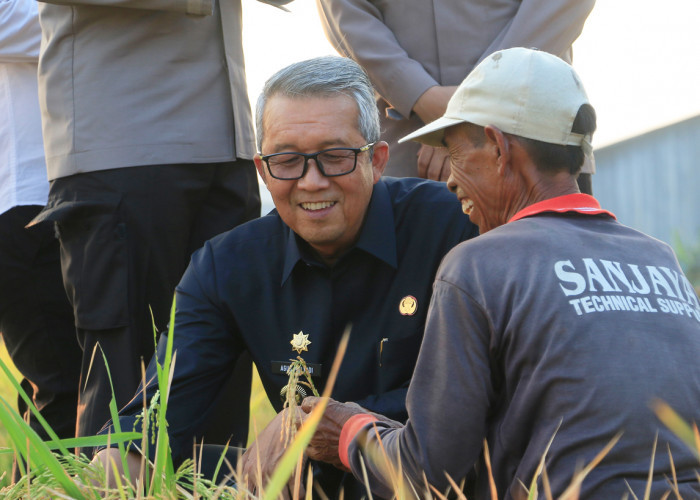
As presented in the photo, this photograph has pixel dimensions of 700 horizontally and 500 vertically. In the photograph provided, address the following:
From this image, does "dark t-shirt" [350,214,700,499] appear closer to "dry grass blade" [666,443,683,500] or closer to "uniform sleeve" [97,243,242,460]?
"dry grass blade" [666,443,683,500]

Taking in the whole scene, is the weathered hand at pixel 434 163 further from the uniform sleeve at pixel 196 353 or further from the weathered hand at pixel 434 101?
the uniform sleeve at pixel 196 353

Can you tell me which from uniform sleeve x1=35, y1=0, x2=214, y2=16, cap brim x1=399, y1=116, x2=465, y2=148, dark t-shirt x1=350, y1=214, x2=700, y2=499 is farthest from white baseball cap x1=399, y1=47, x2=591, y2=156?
uniform sleeve x1=35, y1=0, x2=214, y2=16

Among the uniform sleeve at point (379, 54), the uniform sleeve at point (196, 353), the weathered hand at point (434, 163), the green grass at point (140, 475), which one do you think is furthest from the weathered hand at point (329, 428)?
the uniform sleeve at point (379, 54)

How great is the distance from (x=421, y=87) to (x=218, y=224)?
2.74 feet

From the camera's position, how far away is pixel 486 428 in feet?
6.50

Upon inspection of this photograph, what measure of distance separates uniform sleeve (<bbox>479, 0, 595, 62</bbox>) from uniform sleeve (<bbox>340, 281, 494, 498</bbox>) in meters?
1.53

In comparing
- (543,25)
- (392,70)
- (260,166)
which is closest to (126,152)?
(260,166)

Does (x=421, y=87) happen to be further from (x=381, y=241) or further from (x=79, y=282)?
(x=79, y=282)

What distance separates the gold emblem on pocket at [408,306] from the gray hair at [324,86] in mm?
508

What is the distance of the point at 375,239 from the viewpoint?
285 centimetres

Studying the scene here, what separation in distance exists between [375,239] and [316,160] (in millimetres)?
304

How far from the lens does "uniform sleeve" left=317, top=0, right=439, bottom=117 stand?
322 centimetres

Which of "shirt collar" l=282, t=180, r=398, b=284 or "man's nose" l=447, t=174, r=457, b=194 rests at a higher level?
"man's nose" l=447, t=174, r=457, b=194

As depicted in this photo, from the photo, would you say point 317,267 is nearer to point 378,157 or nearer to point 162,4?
point 378,157
